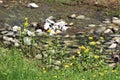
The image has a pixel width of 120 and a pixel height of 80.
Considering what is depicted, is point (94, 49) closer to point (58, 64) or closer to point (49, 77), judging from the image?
point (58, 64)

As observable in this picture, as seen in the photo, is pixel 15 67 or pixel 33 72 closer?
pixel 33 72

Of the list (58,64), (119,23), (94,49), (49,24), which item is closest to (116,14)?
(119,23)

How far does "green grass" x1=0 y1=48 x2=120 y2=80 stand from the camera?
802cm

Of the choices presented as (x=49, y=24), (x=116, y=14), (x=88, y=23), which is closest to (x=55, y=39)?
(x=49, y=24)

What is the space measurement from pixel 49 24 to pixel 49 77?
397 centimetres

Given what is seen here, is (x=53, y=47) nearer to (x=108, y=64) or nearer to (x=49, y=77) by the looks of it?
(x=108, y=64)

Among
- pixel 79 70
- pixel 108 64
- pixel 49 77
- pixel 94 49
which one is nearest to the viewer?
pixel 49 77

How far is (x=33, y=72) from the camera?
820 centimetres

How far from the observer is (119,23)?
12469mm

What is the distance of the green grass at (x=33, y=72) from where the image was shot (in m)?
8.02

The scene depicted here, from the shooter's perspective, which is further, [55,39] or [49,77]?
[55,39]

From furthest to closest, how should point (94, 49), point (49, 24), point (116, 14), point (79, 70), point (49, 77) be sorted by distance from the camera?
point (116, 14), point (49, 24), point (94, 49), point (79, 70), point (49, 77)

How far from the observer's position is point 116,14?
1308 centimetres

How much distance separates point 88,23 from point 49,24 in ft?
3.85
